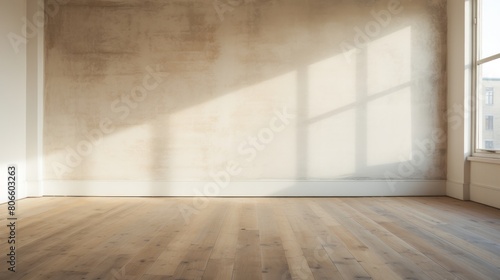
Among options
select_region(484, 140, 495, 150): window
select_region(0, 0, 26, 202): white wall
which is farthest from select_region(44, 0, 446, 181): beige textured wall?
select_region(0, 0, 26, 202): white wall

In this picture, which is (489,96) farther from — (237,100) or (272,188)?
(237,100)

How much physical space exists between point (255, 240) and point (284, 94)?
2.63m

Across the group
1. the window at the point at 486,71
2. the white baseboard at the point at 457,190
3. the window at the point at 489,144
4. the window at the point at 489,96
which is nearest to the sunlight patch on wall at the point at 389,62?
the window at the point at 486,71

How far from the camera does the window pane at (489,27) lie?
13.7 ft

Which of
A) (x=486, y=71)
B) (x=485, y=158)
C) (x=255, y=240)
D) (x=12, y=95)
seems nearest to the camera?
(x=255, y=240)

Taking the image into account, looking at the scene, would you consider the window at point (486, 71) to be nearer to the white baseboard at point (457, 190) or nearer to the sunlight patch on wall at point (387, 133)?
the white baseboard at point (457, 190)

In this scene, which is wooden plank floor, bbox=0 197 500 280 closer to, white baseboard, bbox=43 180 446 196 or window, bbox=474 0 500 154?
white baseboard, bbox=43 180 446 196

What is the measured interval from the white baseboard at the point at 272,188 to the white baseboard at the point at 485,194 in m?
0.49

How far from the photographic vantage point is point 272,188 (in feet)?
16.1

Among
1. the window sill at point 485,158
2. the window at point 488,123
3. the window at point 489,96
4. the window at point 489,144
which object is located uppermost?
the window at point 489,96

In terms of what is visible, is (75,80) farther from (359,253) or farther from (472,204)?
(472,204)

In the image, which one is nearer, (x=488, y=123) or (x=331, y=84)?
(x=488, y=123)

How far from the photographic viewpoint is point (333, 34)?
16.3 feet

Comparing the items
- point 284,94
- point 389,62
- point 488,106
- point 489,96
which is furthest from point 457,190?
point 284,94
